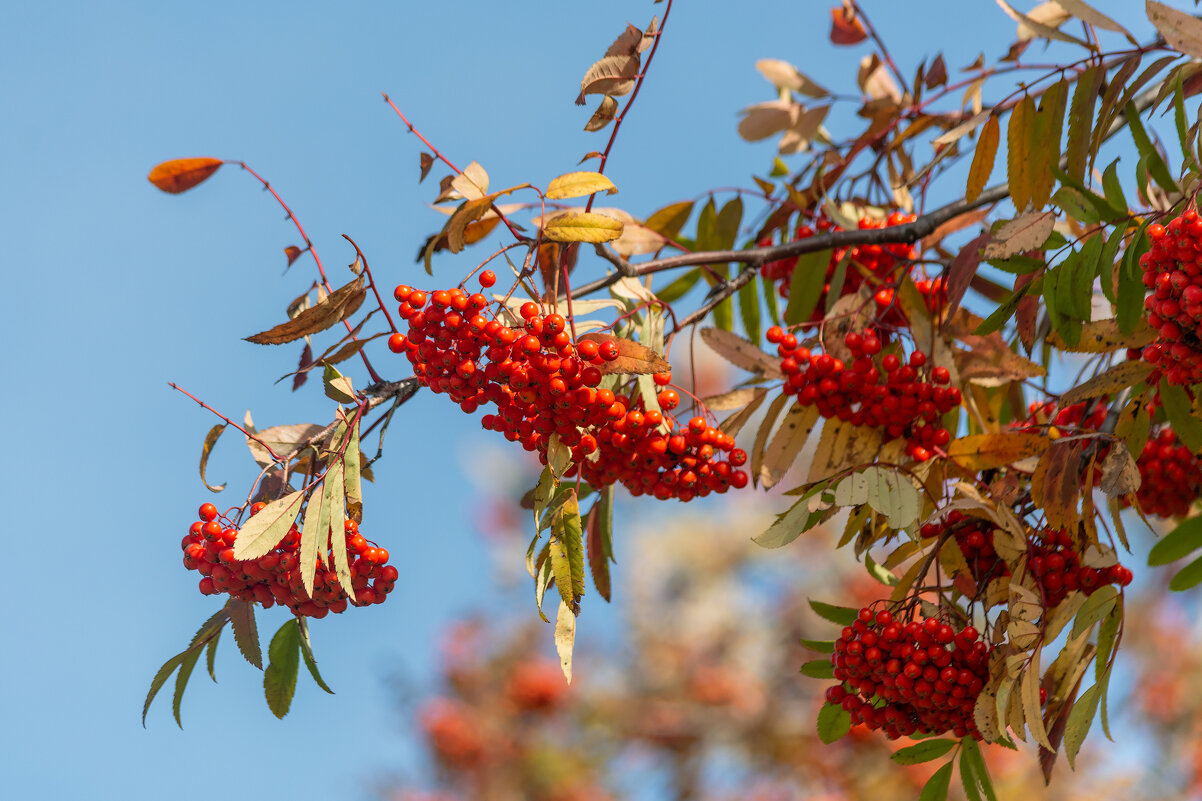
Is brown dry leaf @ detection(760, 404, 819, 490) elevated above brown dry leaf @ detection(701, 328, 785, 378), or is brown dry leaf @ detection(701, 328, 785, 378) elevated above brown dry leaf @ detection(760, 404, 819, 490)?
brown dry leaf @ detection(701, 328, 785, 378)

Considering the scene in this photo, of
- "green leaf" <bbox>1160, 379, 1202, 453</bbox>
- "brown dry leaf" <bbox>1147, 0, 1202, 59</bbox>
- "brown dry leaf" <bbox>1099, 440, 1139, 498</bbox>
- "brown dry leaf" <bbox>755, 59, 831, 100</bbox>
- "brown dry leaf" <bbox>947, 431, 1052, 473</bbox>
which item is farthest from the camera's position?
"brown dry leaf" <bbox>755, 59, 831, 100</bbox>

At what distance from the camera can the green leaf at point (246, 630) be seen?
1.55 m

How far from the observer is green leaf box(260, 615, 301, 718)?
162 centimetres

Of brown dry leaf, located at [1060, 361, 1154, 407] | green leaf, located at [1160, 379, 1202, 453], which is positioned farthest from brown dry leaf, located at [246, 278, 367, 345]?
green leaf, located at [1160, 379, 1202, 453]

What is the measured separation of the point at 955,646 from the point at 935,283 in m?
0.79

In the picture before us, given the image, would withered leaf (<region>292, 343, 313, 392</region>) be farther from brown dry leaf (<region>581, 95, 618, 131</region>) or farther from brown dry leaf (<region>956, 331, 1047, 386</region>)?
brown dry leaf (<region>956, 331, 1047, 386</region>)

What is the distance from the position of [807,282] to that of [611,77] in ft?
2.63

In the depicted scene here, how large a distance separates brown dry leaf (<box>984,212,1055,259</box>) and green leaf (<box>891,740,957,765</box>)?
814 mm

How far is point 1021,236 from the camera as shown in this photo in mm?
1541

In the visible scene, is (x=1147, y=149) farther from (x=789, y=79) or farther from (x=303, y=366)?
(x=303, y=366)

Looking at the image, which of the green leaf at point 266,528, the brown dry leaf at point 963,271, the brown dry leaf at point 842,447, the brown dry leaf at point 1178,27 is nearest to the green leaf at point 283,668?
the green leaf at point 266,528

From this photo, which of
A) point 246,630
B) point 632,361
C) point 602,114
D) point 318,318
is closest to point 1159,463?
point 632,361

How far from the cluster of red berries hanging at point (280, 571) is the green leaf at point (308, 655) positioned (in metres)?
0.08

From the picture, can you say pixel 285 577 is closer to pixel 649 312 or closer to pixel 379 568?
pixel 379 568
